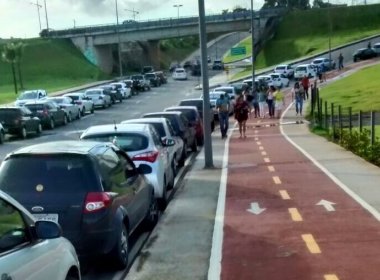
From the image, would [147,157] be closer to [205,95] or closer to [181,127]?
[205,95]

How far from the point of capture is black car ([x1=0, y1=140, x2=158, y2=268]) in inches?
363

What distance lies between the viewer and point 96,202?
30.7 ft

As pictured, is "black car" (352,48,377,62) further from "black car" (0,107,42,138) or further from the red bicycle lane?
the red bicycle lane

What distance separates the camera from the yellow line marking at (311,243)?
10273mm

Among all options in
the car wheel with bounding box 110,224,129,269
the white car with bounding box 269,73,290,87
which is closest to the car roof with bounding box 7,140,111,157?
the car wheel with bounding box 110,224,129,269

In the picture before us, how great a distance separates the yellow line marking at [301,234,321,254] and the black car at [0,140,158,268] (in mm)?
2398

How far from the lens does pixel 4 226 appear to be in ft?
19.2

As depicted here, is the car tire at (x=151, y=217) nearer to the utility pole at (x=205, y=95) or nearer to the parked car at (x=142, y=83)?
the utility pole at (x=205, y=95)

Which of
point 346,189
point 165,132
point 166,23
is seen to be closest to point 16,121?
point 165,132

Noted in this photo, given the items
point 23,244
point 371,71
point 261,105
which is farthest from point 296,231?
point 371,71

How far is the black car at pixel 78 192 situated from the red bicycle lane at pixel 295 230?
1426 mm

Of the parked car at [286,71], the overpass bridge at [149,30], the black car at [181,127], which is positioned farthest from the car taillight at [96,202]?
the overpass bridge at [149,30]

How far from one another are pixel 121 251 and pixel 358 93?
38.9 metres

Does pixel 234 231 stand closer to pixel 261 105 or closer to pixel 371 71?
pixel 261 105
